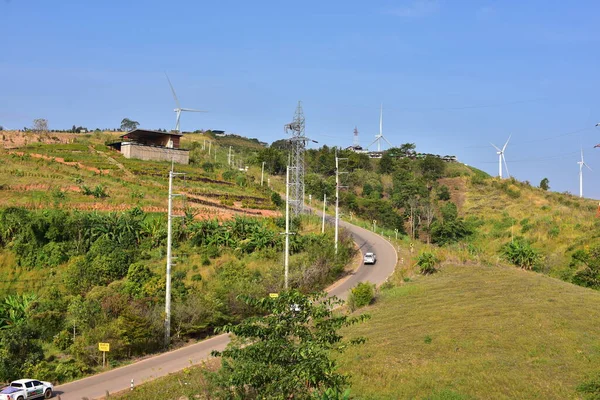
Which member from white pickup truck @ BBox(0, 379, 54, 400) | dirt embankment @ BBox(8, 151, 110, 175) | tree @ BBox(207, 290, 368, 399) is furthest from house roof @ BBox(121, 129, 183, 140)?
tree @ BBox(207, 290, 368, 399)

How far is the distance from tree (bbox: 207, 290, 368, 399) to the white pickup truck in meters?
11.2

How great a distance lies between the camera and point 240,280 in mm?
34562

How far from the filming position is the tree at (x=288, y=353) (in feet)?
40.1

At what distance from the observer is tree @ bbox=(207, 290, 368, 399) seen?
1223 cm

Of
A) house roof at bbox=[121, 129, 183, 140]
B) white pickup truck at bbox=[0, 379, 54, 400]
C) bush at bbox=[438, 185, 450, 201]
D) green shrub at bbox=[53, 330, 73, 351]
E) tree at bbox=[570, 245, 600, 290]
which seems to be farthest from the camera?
bush at bbox=[438, 185, 450, 201]

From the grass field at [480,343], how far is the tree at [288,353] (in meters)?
5.22

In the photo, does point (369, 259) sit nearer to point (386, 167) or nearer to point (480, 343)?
point (480, 343)

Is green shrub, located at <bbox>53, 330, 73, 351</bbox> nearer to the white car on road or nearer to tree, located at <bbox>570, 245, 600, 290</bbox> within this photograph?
the white car on road

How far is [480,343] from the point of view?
21797 millimetres

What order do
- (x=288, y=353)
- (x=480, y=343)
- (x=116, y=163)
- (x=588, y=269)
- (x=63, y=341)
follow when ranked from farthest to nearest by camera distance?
(x=116, y=163) → (x=588, y=269) → (x=63, y=341) → (x=480, y=343) → (x=288, y=353)

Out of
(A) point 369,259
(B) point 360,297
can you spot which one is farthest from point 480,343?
(A) point 369,259

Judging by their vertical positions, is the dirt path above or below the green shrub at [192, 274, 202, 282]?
above

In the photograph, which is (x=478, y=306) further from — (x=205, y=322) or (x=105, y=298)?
(x=105, y=298)

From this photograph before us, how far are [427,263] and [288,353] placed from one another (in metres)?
29.1
